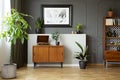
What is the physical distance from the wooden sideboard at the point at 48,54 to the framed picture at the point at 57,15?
91cm

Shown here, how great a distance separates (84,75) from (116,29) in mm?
2462

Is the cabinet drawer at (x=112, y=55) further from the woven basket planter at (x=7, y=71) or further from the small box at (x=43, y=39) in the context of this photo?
the woven basket planter at (x=7, y=71)

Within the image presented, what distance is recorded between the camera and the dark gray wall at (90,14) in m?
7.45

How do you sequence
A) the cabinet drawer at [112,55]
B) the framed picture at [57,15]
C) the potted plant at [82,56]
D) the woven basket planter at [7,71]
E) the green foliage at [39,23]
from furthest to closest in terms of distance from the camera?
the framed picture at [57,15] → the green foliage at [39,23] → the cabinet drawer at [112,55] → the potted plant at [82,56] → the woven basket planter at [7,71]

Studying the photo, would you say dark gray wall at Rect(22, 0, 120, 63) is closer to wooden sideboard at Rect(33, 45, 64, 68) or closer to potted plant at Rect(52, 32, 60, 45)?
potted plant at Rect(52, 32, 60, 45)

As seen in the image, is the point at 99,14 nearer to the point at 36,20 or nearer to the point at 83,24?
the point at 83,24

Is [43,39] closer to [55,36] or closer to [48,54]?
[55,36]

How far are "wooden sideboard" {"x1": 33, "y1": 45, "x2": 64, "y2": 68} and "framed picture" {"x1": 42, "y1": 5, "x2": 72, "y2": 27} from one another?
2.99ft

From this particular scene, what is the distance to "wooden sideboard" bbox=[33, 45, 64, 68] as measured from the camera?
22.6ft

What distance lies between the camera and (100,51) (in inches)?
296

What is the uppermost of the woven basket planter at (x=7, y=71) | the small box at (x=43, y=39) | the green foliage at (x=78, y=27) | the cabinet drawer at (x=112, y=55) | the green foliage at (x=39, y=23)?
the green foliage at (x=39, y=23)

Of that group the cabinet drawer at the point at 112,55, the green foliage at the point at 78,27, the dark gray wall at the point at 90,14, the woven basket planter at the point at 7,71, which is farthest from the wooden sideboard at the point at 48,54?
the woven basket planter at the point at 7,71

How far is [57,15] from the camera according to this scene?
24.2 feet

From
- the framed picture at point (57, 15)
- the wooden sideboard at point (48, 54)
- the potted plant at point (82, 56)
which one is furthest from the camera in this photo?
the framed picture at point (57, 15)
